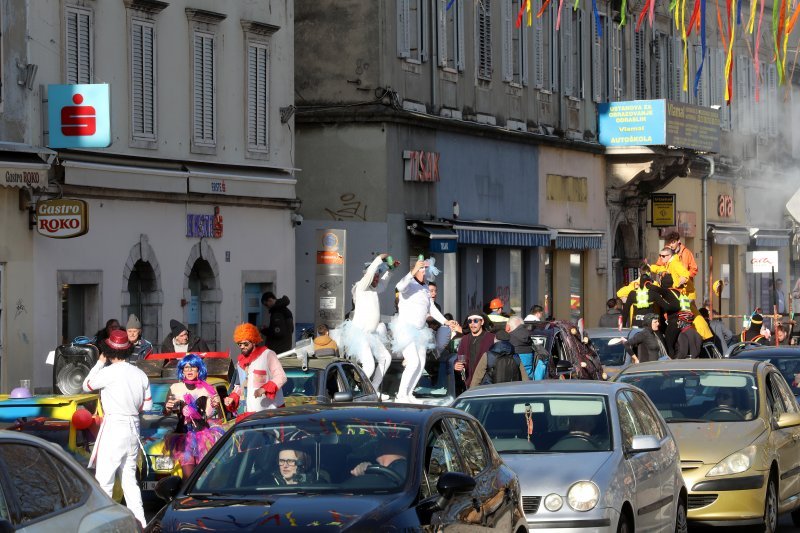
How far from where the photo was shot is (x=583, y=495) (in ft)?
41.2

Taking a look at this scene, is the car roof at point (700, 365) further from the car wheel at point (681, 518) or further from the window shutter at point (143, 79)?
the window shutter at point (143, 79)

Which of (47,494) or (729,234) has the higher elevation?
(729,234)

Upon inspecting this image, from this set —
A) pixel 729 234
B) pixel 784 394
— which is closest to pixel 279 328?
pixel 784 394

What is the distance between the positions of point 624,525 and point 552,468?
0.66m

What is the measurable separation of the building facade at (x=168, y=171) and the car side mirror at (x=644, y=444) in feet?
43.2

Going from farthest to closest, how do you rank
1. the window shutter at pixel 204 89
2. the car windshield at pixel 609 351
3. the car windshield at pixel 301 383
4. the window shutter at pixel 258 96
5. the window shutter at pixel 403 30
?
the window shutter at pixel 403 30 → the window shutter at pixel 258 96 → the window shutter at pixel 204 89 → the car windshield at pixel 609 351 → the car windshield at pixel 301 383

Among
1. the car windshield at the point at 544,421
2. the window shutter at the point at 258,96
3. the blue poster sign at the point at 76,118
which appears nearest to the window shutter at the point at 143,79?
the blue poster sign at the point at 76,118

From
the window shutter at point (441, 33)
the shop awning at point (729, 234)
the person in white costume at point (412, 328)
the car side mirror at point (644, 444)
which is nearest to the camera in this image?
the car side mirror at point (644, 444)

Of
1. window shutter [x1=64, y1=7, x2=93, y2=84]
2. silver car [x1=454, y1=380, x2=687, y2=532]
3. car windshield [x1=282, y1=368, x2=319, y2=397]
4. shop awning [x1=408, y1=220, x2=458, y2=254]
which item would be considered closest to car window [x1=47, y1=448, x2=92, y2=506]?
silver car [x1=454, y1=380, x2=687, y2=532]

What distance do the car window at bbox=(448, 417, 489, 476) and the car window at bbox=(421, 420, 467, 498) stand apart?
15cm

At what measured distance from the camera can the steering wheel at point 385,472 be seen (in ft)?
32.3

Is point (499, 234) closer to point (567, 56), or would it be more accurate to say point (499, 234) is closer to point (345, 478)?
point (567, 56)

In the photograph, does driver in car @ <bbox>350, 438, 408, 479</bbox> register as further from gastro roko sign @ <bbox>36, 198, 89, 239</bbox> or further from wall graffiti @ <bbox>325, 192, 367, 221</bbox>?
wall graffiti @ <bbox>325, 192, 367, 221</bbox>

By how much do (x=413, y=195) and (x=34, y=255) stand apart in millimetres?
12581
